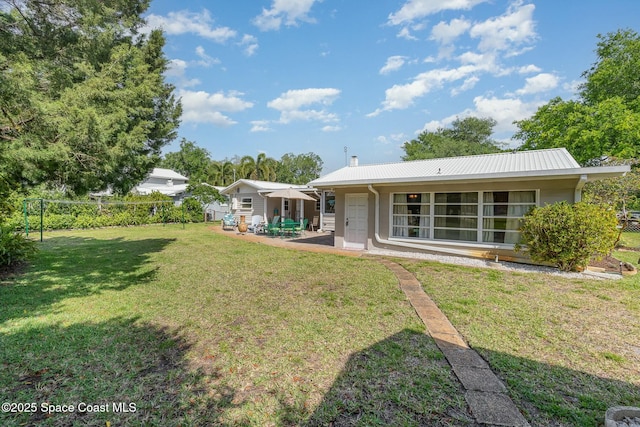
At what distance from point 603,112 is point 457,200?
59.3ft

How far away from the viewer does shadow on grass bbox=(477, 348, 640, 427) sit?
2377mm

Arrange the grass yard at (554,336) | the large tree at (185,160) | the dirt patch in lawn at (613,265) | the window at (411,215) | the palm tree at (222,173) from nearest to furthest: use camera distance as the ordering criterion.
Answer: the grass yard at (554,336) → the dirt patch in lawn at (613,265) → the window at (411,215) → the palm tree at (222,173) → the large tree at (185,160)

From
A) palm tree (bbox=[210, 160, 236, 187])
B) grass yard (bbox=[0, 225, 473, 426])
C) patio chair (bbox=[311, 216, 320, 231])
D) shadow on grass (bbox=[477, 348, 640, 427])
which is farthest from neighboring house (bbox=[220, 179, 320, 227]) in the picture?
palm tree (bbox=[210, 160, 236, 187])

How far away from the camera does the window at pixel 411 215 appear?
10.0 m

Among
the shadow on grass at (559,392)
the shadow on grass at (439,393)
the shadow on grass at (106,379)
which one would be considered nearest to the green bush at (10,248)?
the shadow on grass at (106,379)

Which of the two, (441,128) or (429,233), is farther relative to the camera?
(441,128)

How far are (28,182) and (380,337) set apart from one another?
24.6 ft

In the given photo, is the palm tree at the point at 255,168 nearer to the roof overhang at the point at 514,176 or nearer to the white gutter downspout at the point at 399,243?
the roof overhang at the point at 514,176

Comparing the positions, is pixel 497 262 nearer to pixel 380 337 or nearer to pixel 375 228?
pixel 375 228

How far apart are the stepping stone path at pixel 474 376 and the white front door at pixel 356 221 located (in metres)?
6.25

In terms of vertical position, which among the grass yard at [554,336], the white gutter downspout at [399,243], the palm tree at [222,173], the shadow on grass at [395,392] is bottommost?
the shadow on grass at [395,392]

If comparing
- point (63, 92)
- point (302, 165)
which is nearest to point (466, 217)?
point (63, 92)

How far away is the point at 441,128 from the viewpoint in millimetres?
39906

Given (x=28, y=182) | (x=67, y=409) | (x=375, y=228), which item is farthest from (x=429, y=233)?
(x=28, y=182)
